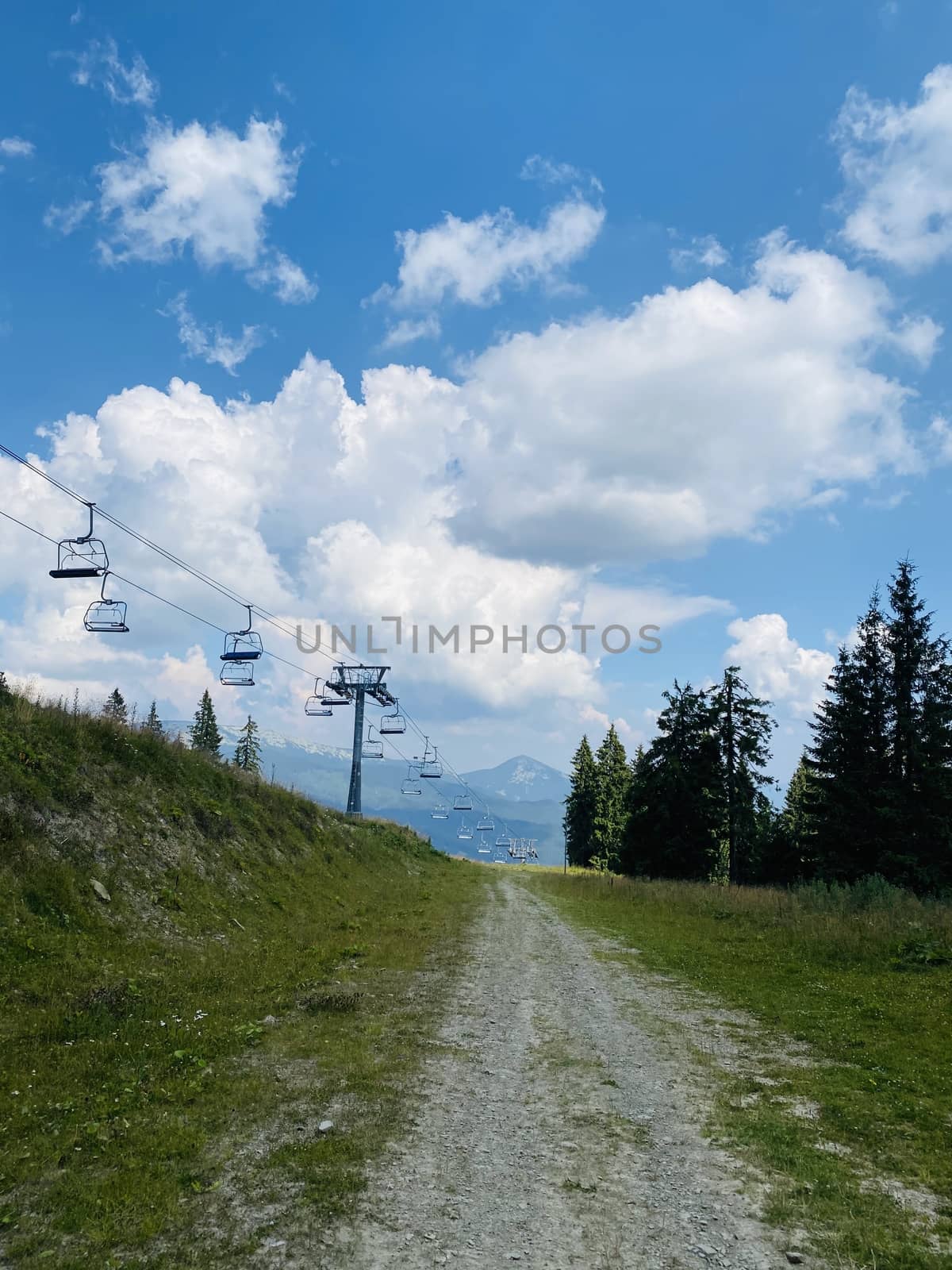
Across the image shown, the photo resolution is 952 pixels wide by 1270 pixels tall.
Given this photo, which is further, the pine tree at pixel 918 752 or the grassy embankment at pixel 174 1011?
the pine tree at pixel 918 752

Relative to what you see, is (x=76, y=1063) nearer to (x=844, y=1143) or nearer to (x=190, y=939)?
(x=190, y=939)

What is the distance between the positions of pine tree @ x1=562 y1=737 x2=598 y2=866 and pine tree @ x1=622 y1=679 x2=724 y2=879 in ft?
104

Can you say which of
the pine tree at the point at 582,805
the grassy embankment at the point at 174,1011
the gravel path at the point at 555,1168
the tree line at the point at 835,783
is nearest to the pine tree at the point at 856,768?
the tree line at the point at 835,783

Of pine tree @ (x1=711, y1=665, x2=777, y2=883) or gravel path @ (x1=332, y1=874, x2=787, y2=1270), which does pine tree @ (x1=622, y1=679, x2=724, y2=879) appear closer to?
pine tree @ (x1=711, y1=665, x2=777, y2=883)

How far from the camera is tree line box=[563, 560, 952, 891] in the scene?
37.6m

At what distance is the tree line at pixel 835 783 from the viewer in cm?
3762

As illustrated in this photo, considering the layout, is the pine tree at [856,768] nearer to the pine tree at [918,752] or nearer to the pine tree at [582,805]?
the pine tree at [918,752]

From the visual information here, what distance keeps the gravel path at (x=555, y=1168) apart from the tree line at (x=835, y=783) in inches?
1258

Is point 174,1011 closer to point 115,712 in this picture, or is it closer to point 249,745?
point 115,712

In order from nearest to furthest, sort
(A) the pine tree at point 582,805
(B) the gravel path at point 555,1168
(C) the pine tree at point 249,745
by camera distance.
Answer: (B) the gravel path at point 555,1168
(A) the pine tree at point 582,805
(C) the pine tree at point 249,745

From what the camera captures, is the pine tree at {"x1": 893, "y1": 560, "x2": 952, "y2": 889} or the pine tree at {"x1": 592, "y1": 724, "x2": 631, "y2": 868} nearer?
the pine tree at {"x1": 893, "y1": 560, "x2": 952, "y2": 889}

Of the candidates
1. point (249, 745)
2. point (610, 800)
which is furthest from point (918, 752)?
point (249, 745)

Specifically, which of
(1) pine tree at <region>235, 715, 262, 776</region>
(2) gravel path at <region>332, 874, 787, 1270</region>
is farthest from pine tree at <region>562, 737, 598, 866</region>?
(2) gravel path at <region>332, 874, 787, 1270</region>

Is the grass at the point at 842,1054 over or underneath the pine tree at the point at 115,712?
underneath
